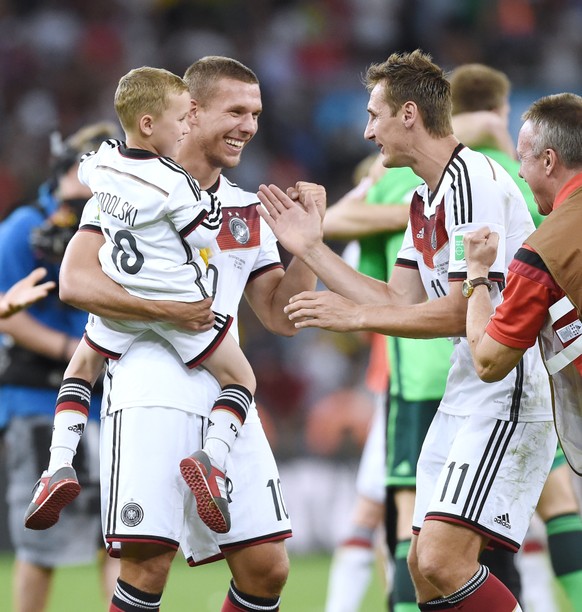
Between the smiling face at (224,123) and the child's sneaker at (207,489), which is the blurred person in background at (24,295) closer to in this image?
the smiling face at (224,123)

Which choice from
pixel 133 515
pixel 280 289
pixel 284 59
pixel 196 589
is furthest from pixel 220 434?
pixel 284 59

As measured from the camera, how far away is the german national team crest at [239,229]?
4.49 m

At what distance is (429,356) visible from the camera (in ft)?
17.7

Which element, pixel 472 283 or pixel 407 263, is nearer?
pixel 472 283

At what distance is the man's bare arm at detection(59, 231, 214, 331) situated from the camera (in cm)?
408

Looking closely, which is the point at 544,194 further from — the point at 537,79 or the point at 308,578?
the point at 537,79

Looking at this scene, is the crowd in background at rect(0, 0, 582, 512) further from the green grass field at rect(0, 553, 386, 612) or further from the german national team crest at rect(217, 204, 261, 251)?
the german national team crest at rect(217, 204, 261, 251)

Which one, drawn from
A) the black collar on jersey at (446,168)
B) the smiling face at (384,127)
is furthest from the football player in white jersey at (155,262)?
the black collar on jersey at (446,168)

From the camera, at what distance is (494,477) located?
4176 mm

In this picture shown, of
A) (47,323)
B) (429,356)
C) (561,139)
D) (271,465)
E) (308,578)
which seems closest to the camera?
(561,139)

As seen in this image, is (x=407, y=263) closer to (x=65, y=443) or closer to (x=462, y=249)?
(x=462, y=249)

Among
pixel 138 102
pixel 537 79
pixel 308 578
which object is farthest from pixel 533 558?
pixel 537 79

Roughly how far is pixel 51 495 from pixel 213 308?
0.87 metres

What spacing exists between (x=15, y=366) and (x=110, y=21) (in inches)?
381
